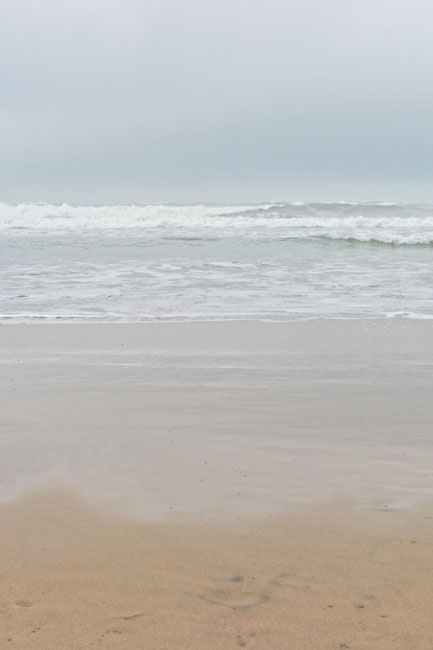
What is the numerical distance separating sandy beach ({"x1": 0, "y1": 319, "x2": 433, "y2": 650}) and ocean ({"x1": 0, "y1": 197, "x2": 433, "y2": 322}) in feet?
9.67

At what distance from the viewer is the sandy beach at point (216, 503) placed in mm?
2246

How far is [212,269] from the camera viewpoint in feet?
45.4

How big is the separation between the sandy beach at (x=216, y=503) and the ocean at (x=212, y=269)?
2949mm

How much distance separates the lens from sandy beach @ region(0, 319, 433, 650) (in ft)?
7.37

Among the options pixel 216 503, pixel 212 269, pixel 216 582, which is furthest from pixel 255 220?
pixel 216 582

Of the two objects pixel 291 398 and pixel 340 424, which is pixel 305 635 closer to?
pixel 340 424

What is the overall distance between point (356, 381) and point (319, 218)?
2550 centimetres

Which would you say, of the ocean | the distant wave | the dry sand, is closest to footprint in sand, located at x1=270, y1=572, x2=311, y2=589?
the dry sand

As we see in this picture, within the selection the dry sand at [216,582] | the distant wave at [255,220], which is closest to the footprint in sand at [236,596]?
the dry sand at [216,582]

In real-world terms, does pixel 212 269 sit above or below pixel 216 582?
above

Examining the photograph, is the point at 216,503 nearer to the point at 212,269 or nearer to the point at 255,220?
the point at 212,269

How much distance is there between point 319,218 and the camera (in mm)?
30109

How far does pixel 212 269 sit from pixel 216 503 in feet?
35.6

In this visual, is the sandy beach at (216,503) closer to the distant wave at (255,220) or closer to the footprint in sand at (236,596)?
the footprint in sand at (236,596)
